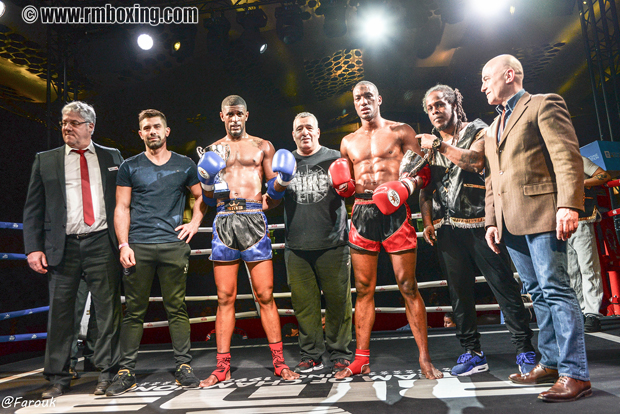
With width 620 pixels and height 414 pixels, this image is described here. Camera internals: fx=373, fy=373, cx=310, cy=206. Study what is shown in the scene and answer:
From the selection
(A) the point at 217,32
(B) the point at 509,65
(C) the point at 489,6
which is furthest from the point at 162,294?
(C) the point at 489,6

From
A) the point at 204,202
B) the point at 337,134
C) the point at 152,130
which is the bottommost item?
the point at 204,202

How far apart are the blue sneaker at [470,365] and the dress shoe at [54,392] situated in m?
2.16

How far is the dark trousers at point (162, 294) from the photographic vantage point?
226cm

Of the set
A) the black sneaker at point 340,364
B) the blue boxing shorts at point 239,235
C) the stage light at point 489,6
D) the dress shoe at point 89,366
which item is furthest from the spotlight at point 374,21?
the dress shoe at point 89,366

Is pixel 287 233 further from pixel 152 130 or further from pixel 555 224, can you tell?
pixel 555 224

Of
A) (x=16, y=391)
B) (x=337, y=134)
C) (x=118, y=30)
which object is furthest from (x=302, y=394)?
(x=337, y=134)

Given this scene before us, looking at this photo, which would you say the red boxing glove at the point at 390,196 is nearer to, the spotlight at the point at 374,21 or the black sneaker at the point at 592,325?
the black sneaker at the point at 592,325

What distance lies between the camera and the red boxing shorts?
7.10 feet

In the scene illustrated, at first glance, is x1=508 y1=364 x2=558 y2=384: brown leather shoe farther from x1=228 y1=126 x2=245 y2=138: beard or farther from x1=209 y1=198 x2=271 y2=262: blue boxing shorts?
x1=228 y1=126 x2=245 y2=138: beard

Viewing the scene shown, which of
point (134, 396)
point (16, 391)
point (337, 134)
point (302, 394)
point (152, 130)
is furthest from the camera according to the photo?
→ point (337, 134)

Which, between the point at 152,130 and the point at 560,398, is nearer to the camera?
the point at 560,398

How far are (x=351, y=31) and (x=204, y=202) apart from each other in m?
4.14

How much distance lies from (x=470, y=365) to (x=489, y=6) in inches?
205

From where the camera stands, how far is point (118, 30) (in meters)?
5.21
